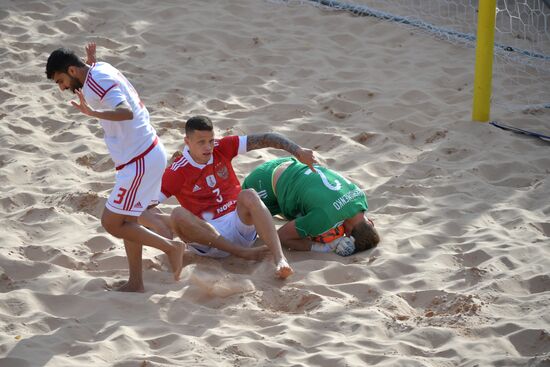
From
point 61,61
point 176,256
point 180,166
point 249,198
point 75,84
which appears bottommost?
point 176,256

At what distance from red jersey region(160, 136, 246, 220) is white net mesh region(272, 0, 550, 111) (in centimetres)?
290

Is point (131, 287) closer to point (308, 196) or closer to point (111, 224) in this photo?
point (111, 224)

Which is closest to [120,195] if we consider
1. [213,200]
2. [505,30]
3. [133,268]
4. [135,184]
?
[135,184]

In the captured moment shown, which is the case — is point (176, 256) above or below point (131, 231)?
below

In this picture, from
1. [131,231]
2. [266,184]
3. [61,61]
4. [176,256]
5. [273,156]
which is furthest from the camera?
[273,156]

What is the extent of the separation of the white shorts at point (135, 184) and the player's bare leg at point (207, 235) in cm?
51

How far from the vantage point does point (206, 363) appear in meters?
3.85

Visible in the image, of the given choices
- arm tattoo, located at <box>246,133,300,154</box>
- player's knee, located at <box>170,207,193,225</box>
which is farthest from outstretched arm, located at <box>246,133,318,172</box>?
player's knee, located at <box>170,207,193,225</box>

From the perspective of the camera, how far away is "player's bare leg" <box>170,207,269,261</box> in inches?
199

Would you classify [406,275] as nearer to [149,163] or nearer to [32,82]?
[149,163]

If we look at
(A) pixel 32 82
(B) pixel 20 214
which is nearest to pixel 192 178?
(B) pixel 20 214

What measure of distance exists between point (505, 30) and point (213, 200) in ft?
14.7

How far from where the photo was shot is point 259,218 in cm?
498

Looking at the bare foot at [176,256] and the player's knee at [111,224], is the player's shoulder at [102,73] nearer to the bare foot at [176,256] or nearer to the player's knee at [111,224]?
the player's knee at [111,224]
